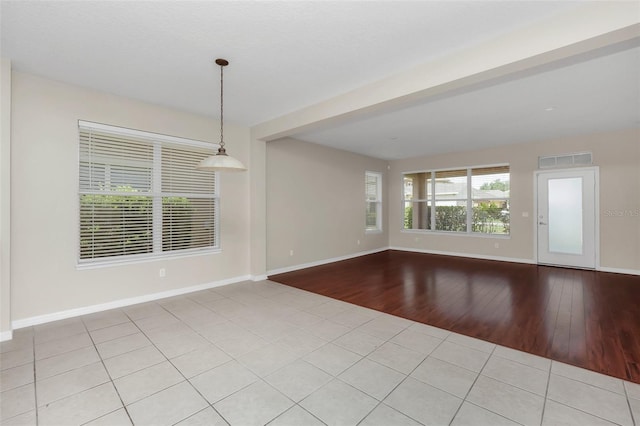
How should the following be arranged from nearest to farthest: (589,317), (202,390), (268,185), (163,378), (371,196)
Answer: (202,390) → (163,378) → (589,317) → (268,185) → (371,196)

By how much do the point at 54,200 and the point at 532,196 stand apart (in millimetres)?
8516

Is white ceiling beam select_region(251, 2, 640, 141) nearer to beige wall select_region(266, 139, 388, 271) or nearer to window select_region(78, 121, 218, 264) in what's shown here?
beige wall select_region(266, 139, 388, 271)

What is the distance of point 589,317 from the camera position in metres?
3.39

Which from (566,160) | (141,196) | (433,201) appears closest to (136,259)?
(141,196)

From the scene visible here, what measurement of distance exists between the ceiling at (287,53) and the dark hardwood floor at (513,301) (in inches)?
107

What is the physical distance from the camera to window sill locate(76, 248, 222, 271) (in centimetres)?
356

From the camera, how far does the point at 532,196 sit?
6500 mm

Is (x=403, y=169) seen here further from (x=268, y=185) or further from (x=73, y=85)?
(x=73, y=85)

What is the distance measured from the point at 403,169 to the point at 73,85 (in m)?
7.54

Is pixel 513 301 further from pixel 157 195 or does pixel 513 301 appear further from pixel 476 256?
pixel 157 195

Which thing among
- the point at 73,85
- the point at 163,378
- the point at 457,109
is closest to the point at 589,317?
the point at 457,109

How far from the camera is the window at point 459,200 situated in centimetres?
709

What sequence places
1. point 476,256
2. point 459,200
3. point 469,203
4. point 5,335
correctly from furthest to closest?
point 459,200, point 469,203, point 476,256, point 5,335

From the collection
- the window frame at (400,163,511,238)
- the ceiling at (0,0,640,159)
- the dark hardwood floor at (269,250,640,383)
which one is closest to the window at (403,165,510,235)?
the window frame at (400,163,511,238)
